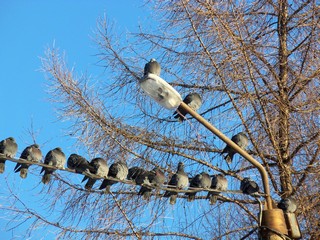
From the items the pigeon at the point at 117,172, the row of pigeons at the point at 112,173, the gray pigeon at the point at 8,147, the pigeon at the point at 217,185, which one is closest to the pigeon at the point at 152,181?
the row of pigeons at the point at 112,173

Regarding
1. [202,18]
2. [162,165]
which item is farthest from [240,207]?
[202,18]

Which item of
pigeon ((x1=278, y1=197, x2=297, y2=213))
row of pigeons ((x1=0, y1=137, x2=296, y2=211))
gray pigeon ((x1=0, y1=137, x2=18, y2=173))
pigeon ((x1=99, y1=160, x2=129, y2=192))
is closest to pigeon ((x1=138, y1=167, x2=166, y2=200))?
row of pigeons ((x1=0, y1=137, x2=296, y2=211))

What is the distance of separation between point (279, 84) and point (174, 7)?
5.25 feet

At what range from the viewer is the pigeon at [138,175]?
526 cm

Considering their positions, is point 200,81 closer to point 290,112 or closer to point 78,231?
point 290,112

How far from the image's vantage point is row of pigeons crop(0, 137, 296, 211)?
4648 mm

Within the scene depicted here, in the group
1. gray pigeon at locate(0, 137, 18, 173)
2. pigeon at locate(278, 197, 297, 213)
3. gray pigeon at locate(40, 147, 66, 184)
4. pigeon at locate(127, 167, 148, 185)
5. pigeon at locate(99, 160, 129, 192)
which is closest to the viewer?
gray pigeon at locate(0, 137, 18, 173)

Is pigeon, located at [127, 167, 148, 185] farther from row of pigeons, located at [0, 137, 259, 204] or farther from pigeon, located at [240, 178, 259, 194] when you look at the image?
pigeon, located at [240, 178, 259, 194]

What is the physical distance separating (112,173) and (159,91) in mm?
905

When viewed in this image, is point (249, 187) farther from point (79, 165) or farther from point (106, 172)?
point (79, 165)

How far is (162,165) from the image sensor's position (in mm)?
7391

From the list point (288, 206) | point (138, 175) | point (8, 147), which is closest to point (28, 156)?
point (8, 147)

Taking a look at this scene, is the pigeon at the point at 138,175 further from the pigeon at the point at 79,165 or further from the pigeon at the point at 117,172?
the pigeon at the point at 79,165

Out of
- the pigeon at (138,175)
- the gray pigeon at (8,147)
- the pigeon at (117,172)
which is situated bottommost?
the gray pigeon at (8,147)
